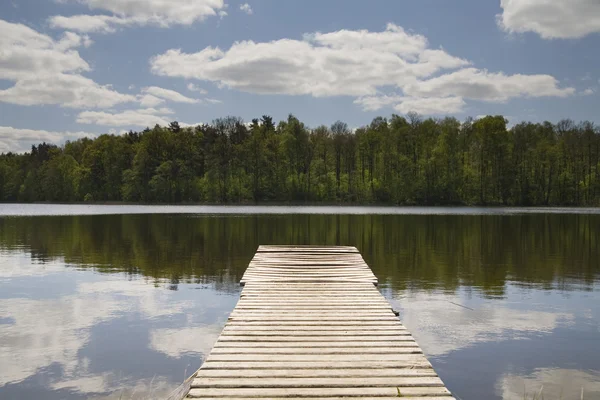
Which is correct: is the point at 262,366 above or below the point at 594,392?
above

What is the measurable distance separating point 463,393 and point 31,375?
6.54 meters

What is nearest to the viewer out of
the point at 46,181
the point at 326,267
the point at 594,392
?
the point at 594,392

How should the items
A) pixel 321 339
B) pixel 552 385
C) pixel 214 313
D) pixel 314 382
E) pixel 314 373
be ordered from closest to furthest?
pixel 314 382
pixel 314 373
pixel 321 339
pixel 552 385
pixel 214 313

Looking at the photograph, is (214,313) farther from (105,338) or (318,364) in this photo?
(318,364)

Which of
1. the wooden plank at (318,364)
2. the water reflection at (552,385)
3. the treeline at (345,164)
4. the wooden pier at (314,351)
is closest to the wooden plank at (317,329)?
the wooden pier at (314,351)

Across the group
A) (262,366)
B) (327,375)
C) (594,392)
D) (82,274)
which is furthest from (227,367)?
(82,274)

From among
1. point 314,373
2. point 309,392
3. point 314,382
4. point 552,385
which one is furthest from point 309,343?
point 552,385

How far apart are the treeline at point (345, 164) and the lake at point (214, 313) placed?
68.4m

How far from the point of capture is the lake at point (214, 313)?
27.3 feet

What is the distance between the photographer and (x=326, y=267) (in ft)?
51.1

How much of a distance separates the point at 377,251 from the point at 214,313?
45.3ft

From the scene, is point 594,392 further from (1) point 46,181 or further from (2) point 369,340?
(1) point 46,181

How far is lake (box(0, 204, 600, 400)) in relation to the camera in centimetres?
834

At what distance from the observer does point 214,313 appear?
1258 centimetres
